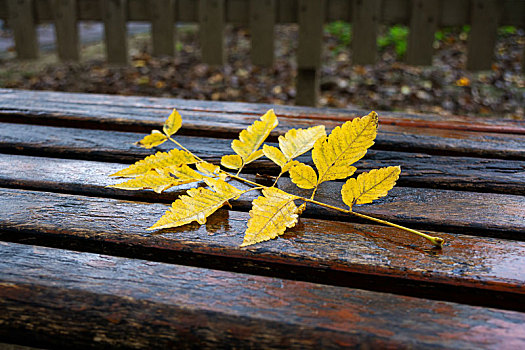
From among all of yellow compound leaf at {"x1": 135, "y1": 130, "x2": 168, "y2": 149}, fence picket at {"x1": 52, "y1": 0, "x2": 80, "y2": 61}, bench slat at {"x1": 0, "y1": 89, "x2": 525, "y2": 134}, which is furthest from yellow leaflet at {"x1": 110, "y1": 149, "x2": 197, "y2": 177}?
fence picket at {"x1": 52, "y1": 0, "x2": 80, "y2": 61}

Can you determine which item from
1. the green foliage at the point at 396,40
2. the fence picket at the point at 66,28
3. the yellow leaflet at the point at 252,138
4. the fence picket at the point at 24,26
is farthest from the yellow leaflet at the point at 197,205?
the green foliage at the point at 396,40

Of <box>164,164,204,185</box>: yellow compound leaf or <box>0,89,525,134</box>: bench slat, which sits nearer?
<box>164,164,204,185</box>: yellow compound leaf

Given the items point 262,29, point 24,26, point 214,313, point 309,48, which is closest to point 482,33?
point 309,48

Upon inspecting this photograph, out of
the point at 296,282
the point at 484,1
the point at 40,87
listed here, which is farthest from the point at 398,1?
the point at 40,87

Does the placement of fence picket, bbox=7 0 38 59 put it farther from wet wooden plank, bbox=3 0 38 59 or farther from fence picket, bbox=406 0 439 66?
fence picket, bbox=406 0 439 66

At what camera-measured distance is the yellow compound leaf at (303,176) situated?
679 mm

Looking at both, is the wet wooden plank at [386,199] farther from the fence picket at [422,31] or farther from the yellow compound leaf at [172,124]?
the fence picket at [422,31]

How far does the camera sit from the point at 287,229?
63 cm

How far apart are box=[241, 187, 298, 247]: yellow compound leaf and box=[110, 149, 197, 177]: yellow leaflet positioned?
0.63 feet

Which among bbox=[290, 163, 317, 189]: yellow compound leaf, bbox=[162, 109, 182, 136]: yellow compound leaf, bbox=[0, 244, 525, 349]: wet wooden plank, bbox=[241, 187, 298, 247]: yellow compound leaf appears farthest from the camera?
bbox=[162, 109, 182, 136]: yellow compound leaf

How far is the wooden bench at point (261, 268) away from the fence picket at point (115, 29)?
2.30 metres

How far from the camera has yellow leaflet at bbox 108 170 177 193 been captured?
2.29 feet

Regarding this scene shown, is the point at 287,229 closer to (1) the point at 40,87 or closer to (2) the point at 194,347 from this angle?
(2) the point at 194,347

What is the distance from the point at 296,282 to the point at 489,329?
21cm
